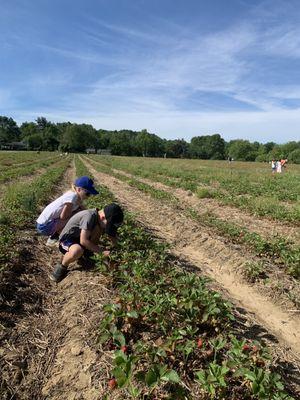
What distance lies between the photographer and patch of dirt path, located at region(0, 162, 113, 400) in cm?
314

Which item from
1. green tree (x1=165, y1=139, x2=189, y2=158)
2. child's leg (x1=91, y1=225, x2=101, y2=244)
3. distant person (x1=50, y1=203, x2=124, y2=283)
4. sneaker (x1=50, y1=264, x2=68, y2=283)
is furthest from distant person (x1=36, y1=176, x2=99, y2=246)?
green tree (x1=165, y1=139, x2=189, y2=158)

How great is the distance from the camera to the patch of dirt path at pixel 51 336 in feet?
10.3

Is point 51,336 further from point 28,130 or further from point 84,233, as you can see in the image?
point 28,130

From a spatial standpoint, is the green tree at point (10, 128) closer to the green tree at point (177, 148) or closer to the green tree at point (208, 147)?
the green tree at point (177, 148)

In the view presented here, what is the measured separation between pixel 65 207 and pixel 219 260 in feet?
9.71

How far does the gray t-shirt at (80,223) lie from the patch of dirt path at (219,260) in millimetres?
2129

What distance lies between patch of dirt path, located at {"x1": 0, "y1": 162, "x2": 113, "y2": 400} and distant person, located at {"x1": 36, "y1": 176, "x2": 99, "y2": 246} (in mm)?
874

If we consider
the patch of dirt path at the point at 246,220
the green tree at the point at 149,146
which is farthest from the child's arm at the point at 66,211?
the green tree at the point at 149,146

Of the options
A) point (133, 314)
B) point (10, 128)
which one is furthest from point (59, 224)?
point (10, 128)

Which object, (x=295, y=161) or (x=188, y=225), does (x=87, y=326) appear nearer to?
(x=188, y=225)

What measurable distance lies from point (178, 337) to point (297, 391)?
3.78 feet

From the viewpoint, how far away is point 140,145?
128 m

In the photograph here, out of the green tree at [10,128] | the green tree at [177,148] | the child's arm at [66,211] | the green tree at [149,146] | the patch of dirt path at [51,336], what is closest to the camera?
the patch of dirt path at [51,336]

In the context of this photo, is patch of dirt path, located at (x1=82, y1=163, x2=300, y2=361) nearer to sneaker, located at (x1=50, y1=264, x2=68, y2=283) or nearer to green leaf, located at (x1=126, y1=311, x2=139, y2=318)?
green leaf, located at (x1=126, y1=311, x2=139, y2=318)
